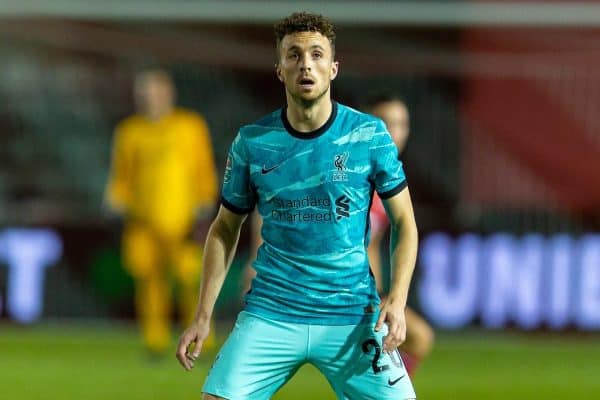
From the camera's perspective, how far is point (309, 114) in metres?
5.16

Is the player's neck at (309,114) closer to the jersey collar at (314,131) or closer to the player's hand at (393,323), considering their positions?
the jersey collar at (314,131)

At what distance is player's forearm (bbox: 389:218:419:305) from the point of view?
5.08m

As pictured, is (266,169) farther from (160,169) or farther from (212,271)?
(160,169)

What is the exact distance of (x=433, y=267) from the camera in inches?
505

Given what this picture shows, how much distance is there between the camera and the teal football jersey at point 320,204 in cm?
515

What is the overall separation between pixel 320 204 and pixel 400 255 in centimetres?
34

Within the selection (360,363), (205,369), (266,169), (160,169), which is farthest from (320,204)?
(160,169)

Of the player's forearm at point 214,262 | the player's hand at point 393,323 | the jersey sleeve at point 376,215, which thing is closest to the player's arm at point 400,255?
the player's hand at point 393,323

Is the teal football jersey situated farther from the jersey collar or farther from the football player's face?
the football player's face

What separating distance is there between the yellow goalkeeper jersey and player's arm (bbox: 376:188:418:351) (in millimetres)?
6556

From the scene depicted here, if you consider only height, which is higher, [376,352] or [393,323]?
[393,323]

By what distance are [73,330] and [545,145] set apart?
15.4 ft

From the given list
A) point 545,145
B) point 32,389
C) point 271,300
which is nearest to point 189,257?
point 32,389

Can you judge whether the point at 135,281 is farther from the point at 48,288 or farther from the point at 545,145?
the point at 545,145
